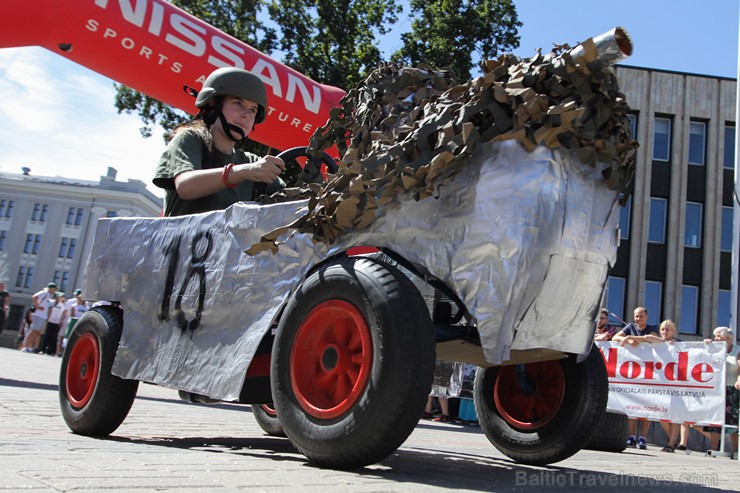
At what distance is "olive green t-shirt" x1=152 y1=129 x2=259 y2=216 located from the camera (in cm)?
368

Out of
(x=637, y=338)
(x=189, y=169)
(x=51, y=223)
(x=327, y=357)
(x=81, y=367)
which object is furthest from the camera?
(x=51, y=223)

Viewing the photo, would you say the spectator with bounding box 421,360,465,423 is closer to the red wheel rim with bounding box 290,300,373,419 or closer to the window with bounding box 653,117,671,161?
the red wheel rim with bounding box 290,300,373,419

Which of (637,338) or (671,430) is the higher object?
(637,338)

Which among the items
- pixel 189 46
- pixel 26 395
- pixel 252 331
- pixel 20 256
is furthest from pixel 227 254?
pixel 20 256

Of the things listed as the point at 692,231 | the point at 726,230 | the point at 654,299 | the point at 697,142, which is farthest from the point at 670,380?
the point at 697,142

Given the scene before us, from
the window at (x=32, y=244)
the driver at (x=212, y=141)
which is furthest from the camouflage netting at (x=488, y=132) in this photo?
the window at (x=32, y=244)

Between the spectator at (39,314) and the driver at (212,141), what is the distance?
1857 cm

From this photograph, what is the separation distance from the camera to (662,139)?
2998 centimetres

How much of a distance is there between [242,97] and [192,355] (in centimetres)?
153

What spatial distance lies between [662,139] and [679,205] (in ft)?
9.20

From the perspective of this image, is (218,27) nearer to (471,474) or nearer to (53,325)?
(53,325)

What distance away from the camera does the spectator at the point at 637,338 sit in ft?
30.5

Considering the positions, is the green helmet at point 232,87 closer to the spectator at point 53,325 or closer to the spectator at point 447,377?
the spectator at point 447,377

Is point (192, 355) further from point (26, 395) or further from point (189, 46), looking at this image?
point (189, 46)
